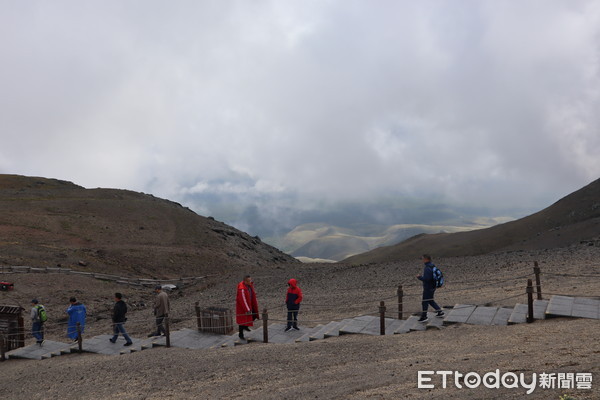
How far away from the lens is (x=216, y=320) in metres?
16.1

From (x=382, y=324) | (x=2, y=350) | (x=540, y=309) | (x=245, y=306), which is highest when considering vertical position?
(x=245, y=306)

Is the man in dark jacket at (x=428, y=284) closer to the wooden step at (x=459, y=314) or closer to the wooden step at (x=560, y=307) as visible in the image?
the wooden step at (x=459, y=314)

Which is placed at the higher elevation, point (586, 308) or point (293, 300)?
point (293, 300)

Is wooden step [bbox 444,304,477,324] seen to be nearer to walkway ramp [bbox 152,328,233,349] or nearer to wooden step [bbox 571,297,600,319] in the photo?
wooden step [bbox 571,297,600,319]

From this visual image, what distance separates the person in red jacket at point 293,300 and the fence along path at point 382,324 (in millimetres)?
287

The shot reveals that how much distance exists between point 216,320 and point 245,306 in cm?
201

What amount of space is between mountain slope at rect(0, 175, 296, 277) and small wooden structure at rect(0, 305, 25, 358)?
2133cm

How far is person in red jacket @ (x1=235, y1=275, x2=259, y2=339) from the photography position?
14578 mm

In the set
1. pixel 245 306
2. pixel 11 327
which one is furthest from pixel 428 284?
pixel 11 327

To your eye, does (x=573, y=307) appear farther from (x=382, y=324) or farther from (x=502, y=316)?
(x=382, y=324)

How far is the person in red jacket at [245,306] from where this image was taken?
1458cm

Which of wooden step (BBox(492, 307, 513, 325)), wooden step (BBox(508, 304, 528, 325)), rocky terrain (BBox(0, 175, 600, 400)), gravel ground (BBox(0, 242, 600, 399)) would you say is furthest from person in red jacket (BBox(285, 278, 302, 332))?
wooden step (BBox(508, 304, 528, 325))

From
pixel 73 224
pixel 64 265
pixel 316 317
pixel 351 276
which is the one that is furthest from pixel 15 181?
pixel 316 317

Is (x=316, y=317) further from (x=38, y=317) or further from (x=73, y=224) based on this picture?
(x=73, y=224)
